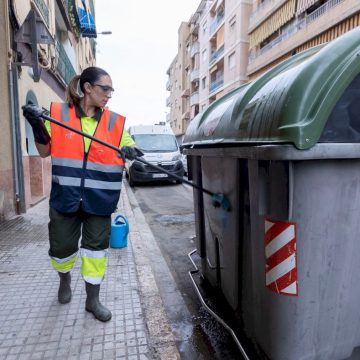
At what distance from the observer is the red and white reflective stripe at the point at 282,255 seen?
168cm

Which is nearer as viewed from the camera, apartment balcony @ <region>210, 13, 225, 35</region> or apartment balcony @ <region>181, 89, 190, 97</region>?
apartment balcony @ <region>210, 13, 225, 35</region>

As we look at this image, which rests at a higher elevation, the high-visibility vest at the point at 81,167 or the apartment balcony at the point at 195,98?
the apartment balcony at the point at 195,98

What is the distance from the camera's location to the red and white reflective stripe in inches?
66.1

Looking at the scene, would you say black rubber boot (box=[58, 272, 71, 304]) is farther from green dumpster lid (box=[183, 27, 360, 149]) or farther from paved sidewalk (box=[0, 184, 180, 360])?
green dumpster lid (box=[183, 27, 360, 149])

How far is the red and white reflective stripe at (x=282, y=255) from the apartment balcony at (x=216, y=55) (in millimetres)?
31254

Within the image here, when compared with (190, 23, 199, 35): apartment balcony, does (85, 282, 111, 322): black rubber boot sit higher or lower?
lower

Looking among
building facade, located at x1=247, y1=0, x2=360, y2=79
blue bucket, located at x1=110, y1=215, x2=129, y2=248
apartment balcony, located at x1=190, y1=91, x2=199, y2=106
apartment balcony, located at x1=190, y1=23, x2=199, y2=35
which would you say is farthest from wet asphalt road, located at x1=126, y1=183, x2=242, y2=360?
apartment balcony, located at x1=190, y1=23, x2=199, y2=35

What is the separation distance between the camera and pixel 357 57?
158cm

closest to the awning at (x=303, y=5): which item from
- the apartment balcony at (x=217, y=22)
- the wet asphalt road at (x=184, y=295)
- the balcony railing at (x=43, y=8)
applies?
the apartment balcony at (x=217, y=22)

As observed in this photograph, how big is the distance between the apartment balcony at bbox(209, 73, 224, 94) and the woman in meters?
29.9

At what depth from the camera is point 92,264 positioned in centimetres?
256

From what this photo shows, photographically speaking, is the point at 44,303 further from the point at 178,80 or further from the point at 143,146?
A: the point at 178,80

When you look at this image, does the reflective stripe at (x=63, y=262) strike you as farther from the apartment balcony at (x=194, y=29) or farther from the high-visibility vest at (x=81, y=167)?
the apartment balcony at (x=194, y=29)

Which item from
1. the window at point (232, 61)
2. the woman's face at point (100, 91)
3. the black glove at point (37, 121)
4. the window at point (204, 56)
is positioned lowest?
the black glove at point (37, 121)
